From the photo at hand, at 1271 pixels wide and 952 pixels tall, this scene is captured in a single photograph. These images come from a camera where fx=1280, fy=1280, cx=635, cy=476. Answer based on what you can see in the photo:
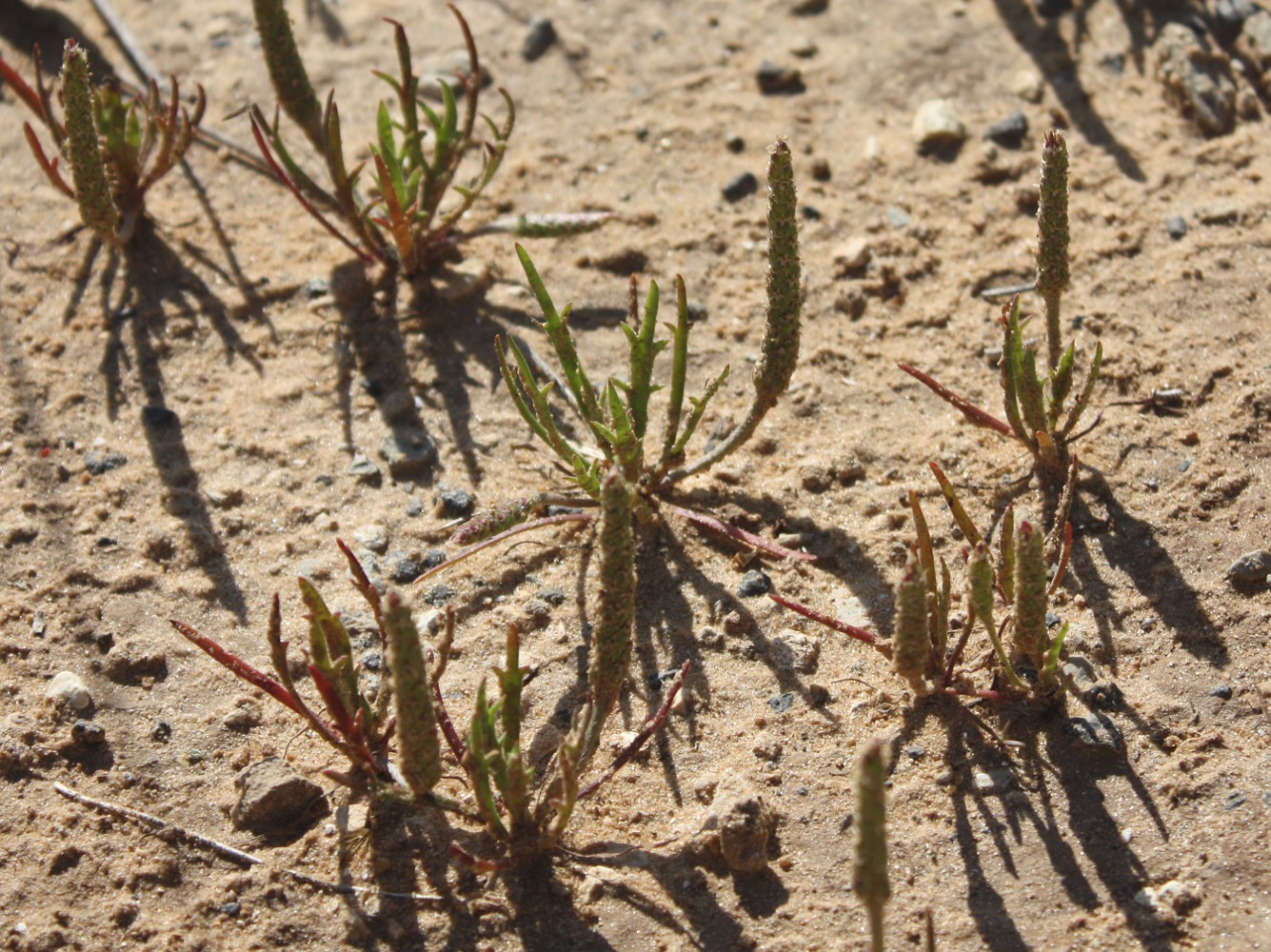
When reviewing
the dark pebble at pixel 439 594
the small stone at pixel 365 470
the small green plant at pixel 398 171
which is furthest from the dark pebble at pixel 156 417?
the dark pebble at pixel 439 594

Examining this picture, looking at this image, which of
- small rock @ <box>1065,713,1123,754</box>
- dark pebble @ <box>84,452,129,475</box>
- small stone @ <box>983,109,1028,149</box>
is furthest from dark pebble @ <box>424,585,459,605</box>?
small stone @ <box>983,109,1028,149</box>

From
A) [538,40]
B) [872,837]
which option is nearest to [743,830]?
[872,837]

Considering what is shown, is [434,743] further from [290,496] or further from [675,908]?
[290,496]

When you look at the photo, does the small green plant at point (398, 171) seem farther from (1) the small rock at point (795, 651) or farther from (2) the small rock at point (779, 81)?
(1) the small rock at point (795, 651)

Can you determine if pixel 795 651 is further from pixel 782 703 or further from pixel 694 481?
pixel 694 481

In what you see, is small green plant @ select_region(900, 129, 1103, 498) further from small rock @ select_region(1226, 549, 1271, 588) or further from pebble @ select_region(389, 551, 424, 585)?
pebble @ select_region(389, 551, 424, 585)
